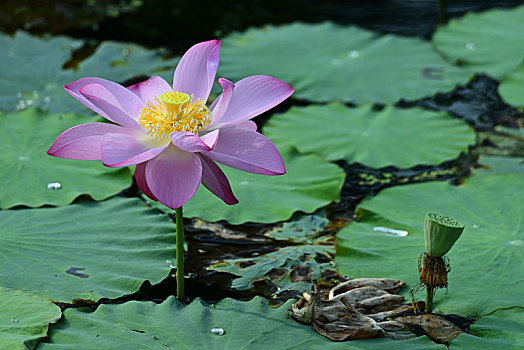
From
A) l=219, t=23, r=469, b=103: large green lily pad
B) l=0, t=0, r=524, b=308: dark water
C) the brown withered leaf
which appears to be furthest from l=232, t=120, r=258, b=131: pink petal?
l=219, t=23, r=469, b=103: large green lily pad

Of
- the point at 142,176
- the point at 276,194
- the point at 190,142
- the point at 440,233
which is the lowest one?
the point at 276,194

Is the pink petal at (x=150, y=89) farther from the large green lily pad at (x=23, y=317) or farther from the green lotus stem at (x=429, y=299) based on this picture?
the green lotus stem at (x=429, y=299)

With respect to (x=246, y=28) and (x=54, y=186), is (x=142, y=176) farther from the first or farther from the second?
(x=246, y=28)

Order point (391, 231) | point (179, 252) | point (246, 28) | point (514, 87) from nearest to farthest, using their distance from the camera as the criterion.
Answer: point (179, 252) < point (391, 231) < point (514, 87) < point (246, 28)

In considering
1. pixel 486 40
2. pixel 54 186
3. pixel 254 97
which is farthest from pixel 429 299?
pixel 486 40

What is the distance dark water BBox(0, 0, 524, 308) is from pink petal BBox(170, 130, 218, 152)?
1024 millimetres

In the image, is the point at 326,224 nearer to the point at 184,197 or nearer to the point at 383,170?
the point at 383,170

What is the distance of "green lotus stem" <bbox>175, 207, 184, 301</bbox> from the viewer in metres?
1.74

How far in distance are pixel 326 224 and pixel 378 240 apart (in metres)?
0.23

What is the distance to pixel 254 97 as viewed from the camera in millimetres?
1779

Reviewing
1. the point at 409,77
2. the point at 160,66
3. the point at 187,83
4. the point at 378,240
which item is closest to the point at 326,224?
the point at 378,240

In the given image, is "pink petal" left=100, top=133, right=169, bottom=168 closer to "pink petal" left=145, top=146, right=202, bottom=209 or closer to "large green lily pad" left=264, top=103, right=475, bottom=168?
"pink petal" left=145, top=146, right=202, bottom=209

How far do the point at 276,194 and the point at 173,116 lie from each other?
83 centimetres

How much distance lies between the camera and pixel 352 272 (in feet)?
6.80
